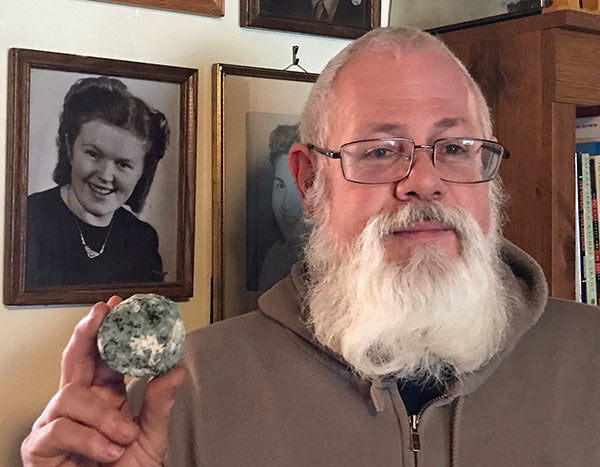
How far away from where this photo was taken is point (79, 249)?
48.7 inches

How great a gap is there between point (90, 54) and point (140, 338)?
657 millimetres

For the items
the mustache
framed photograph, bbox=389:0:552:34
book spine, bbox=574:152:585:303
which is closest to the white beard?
the mustache

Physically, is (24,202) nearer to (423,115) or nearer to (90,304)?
(90,304)

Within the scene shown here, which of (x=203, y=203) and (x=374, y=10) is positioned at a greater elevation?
(x=374, y=10)

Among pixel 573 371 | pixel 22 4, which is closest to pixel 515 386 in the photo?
pixel 573 371

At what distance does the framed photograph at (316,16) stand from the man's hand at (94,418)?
0.75 m

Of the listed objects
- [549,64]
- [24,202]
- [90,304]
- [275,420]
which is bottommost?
[275,420]

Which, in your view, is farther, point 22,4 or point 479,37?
point 479,37

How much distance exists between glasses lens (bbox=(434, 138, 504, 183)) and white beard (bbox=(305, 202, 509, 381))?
7 centimetres

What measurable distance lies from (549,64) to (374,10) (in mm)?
397

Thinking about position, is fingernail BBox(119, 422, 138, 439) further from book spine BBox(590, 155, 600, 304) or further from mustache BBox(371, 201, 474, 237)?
book spine BBox(590, 155, 600, 304)

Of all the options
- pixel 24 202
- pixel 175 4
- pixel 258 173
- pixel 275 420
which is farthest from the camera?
pixel 258 173

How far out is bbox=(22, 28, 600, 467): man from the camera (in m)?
1.08

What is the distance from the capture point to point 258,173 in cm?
140
